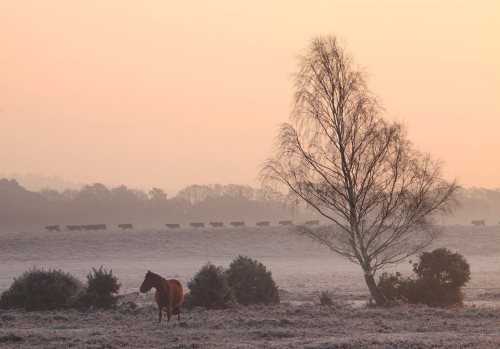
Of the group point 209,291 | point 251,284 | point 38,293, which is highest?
point 251,284

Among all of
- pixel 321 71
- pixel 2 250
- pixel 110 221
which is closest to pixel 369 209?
pixel 321 71

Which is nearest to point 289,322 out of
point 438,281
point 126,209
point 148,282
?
point 148,282

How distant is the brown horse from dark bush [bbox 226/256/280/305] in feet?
30.0

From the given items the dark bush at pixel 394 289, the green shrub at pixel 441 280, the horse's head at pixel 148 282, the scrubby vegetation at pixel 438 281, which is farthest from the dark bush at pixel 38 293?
the green shrub at pixel 441 280

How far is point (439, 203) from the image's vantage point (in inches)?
1631

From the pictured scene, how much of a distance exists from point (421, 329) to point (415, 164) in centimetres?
1220

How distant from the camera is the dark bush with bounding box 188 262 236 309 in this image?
39875 mm

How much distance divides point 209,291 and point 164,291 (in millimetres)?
8350

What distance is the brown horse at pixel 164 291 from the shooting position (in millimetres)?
30828

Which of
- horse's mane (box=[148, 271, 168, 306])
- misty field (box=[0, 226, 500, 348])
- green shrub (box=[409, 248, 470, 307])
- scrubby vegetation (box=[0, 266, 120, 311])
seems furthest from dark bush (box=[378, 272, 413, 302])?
horse's mane (box=[148, 271, 168, 306])

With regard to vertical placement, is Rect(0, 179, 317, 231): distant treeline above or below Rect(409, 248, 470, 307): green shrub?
above

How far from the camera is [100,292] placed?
4016 centimetres

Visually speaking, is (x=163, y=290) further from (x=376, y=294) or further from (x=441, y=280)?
(x=441, y=280)

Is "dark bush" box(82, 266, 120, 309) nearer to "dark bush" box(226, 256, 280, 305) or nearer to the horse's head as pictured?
"dark bush" box(226, 256, 280, 305)
